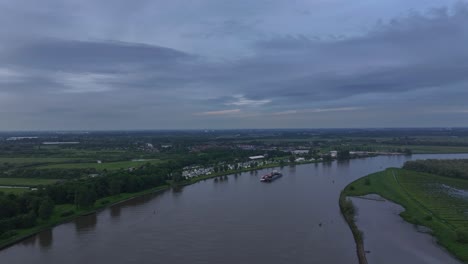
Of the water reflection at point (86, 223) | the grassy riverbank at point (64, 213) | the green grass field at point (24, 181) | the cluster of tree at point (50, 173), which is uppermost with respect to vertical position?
the cluster of tree at point (50, 173)

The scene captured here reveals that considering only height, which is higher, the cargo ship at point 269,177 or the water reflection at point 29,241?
the cargo ship at point 269,177

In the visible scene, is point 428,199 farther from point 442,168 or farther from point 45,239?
point 45,239

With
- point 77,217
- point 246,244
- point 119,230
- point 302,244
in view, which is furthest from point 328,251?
point 77,217

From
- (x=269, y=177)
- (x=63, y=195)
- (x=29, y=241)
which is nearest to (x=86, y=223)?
(x=29, y=241)

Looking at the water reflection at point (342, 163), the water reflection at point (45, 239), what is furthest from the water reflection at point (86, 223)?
the water reflection at point (342, 163)

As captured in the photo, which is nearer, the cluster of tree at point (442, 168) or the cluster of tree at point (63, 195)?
the cluster of tree at point (63, 195)

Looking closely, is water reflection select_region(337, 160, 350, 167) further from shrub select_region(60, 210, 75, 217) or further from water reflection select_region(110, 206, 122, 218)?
shrub select_region(60, 210, 75, 217)

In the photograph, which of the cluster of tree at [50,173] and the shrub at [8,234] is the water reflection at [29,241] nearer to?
the shrub at [8,234]

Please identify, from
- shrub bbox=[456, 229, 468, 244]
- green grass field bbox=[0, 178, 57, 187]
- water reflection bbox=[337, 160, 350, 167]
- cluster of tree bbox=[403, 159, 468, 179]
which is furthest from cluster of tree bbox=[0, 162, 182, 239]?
cluster of tree bbox=[403, 159, 468, 179]
